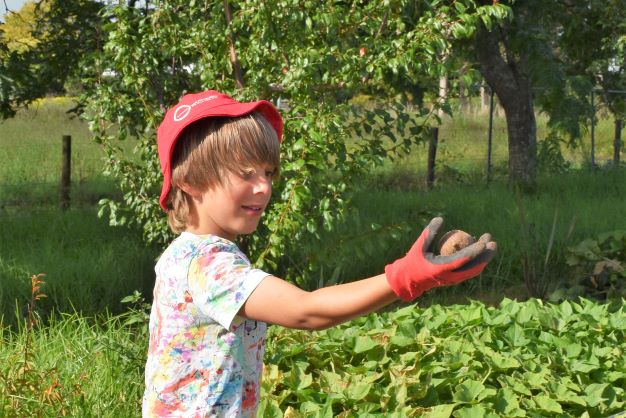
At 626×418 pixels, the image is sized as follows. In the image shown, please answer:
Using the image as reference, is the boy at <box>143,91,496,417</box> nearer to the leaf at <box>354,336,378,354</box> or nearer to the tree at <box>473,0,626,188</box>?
the leaf at <box>354,336,378,354</box>

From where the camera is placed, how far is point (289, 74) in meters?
5.50

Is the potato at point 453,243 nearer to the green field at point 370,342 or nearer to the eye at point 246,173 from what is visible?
the eye at point 246,173

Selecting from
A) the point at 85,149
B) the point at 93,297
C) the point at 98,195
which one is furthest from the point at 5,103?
the point at 85,149

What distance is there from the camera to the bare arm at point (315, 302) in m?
1.92

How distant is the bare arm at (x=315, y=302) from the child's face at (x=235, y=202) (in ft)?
0.71

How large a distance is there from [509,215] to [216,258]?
21.9 feet

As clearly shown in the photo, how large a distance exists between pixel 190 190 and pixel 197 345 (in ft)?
1.14

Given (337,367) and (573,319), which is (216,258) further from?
(573,319)

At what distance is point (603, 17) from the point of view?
Answer: 10781 millimetres

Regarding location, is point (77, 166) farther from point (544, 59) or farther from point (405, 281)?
point (405, 281)

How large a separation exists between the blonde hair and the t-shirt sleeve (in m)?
0.16

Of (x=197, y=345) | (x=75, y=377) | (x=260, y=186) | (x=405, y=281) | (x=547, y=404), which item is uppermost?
(x=260, y=186)

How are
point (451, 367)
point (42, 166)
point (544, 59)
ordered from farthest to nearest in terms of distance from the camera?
1. point (42, 166)
2. point (544, 59)
3. point (451, 367)

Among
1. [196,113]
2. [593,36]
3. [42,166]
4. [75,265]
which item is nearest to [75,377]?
[196,113]
